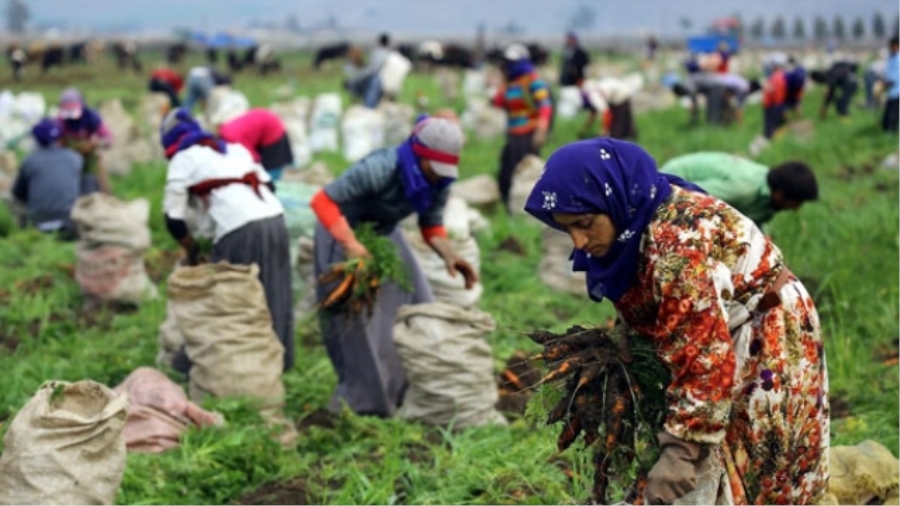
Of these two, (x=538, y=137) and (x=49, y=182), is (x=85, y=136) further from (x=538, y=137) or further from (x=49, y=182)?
(x=538, y=137)

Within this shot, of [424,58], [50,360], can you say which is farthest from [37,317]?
[424,58]

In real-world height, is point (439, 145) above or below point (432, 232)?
above

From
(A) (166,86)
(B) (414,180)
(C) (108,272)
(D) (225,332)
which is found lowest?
(C) (108,272)

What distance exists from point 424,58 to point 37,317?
77.0 feet

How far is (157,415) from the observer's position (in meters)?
3.92

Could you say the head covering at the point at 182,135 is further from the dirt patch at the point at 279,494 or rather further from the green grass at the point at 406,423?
the dirt patch at the point at 279,494

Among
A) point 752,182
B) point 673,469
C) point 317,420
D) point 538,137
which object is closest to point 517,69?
point 538,137

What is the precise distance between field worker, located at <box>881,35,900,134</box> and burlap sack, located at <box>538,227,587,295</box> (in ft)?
18.5

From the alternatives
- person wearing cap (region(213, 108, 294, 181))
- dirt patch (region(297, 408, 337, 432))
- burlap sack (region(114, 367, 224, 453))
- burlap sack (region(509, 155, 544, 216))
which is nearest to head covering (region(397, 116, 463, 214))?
dirt patch (region(297, 408, 337, 432))

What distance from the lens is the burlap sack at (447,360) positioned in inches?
162

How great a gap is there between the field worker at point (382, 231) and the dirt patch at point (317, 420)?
54mm

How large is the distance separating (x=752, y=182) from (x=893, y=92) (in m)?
6.71

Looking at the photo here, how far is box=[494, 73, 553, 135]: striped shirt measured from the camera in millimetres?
8219

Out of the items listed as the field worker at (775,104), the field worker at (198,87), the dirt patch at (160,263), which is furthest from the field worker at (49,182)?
the field worker at (775,104)
